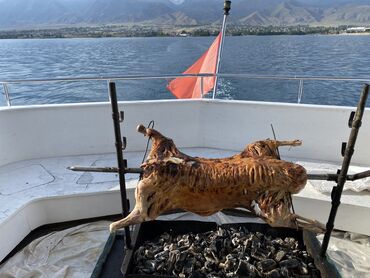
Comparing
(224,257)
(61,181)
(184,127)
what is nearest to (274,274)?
(224,257)

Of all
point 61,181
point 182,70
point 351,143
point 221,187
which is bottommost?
point 61,181

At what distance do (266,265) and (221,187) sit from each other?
0.70 m

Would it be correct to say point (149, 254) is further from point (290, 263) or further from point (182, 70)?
point (182, 70)

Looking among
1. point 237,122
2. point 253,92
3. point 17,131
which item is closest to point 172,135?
point 237,122

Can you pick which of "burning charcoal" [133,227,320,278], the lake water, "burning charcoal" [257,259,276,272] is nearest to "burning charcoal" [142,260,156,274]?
"burning charcoal" [133,227,320,278]

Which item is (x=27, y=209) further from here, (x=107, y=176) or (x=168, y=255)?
(x=168, y=255)

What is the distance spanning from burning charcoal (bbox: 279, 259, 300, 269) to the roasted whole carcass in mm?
384

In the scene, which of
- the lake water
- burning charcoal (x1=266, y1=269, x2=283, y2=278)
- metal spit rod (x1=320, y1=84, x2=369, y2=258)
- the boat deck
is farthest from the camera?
the lake water

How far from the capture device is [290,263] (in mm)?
2074

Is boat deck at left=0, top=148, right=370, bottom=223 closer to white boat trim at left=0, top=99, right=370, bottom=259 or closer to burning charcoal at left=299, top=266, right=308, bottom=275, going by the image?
white boat trim at left=0, top=99, right=370, bottom=259

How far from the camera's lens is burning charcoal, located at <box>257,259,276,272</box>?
2.03m

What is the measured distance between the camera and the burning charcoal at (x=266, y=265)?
2.03m

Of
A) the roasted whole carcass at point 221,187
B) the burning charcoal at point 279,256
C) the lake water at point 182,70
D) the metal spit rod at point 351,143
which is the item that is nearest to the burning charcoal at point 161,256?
the roasted whole carcass at point 221,187

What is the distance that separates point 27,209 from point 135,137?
1.73 metres
